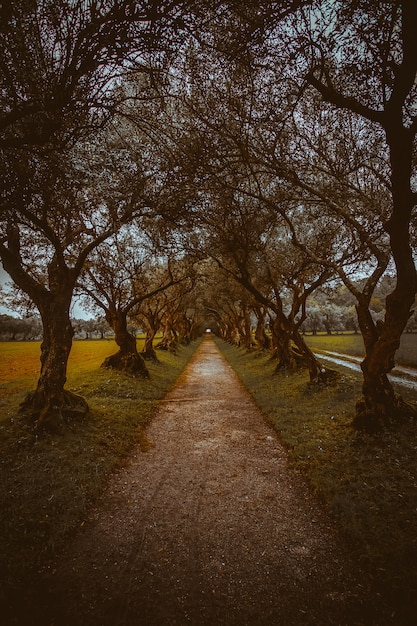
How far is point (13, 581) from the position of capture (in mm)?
4230

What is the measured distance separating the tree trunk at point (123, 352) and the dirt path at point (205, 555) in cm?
1200

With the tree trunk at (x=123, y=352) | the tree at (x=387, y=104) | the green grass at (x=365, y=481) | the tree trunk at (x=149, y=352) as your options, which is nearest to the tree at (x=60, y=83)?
the tree at (x=387, y=104)

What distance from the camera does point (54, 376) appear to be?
10.1m

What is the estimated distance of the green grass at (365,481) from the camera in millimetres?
4336

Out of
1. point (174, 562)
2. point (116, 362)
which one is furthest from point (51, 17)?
point (116, 362)

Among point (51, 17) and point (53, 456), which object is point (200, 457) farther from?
point (51, 17)

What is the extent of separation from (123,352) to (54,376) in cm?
1087

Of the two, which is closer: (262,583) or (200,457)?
(262,583)

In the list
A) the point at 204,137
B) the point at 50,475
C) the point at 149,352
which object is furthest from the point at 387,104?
the point at 149,352

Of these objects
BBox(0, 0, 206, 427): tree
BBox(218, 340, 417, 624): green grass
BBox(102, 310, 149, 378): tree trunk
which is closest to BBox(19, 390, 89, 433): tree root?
BBox(0, 0, 206, 427): tree

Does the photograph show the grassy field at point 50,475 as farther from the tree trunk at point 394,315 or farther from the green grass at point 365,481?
the tree trunk at point 394,315

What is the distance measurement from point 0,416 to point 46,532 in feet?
21.2

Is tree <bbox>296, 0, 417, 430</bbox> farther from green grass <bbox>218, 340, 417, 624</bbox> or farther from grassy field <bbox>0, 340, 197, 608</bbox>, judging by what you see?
grassy field <bbox>0, 340, 197, 608</bbox>

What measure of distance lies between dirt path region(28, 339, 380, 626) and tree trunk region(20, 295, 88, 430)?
326 centimetres
